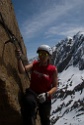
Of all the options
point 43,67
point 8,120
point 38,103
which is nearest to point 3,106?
point 8,120

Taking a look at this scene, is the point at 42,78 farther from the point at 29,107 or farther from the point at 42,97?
the point at 29,107

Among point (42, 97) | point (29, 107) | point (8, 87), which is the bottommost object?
point (29, 107)

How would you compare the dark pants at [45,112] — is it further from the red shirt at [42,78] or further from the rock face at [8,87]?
the rock face at [8,87]

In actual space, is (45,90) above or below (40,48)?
below

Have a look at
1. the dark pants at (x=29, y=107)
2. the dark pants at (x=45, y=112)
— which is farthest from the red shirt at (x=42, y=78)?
the dark pants at (x=45, y=112)

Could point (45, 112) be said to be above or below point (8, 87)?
below

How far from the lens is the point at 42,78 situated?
869 cm

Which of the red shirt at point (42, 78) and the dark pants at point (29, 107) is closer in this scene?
the dark pants at point (29, 107)

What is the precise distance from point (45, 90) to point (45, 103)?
61 centimetres

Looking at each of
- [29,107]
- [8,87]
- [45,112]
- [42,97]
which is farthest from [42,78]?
[45,112]

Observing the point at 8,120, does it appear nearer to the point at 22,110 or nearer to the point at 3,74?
the point at 22,110

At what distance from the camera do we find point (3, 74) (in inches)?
311

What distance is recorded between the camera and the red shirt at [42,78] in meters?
8.72

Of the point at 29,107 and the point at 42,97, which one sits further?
the point at 42,97
